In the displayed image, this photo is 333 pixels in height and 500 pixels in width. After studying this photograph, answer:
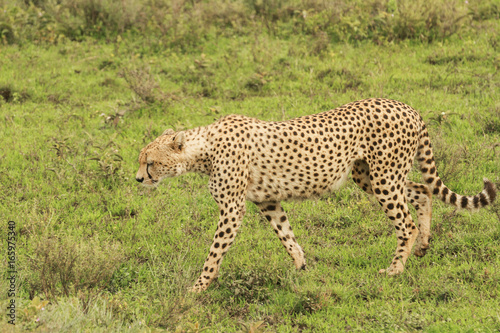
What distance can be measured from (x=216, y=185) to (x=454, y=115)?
4.09 m

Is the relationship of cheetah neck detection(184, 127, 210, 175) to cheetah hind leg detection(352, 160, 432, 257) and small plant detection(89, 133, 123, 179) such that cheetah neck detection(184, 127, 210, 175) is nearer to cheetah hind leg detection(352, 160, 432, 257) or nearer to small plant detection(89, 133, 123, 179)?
cheetah hind leg detection(352, 160, 432, 257)

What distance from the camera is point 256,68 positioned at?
9625 millimetres

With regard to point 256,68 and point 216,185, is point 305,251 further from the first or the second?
point 256,68

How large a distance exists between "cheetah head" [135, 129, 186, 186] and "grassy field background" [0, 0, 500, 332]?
29.9 inches

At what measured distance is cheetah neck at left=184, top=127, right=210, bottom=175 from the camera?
17.4 feet

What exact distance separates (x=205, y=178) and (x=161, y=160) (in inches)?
82.8

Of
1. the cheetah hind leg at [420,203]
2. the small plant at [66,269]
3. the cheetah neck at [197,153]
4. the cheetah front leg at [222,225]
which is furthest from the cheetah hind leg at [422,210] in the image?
the small plant at [66,269]

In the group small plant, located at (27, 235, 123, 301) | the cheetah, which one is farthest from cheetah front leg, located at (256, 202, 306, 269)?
small plant, located at (27, 235, 123, 301)

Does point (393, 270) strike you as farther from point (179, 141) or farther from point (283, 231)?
point (179, 141)

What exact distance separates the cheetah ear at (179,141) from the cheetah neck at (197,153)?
54 mm

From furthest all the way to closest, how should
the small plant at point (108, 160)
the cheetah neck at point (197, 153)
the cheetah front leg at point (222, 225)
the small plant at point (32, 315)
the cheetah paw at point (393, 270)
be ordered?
the small plant at point (108, 160)
the cheetah paw at point (393, 270)
the cheetah neck at point (197, 153)
the cheetah front leg at point (222, 225)
the small plant at point (32, 315)

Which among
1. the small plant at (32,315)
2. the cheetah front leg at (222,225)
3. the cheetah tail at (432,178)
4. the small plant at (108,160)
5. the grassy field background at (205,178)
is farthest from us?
the small plant at (108,160)

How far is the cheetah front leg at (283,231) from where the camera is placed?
5.59 metres

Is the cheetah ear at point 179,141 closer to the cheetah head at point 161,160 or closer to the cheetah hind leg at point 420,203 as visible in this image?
the cheetah head at point 161,160
